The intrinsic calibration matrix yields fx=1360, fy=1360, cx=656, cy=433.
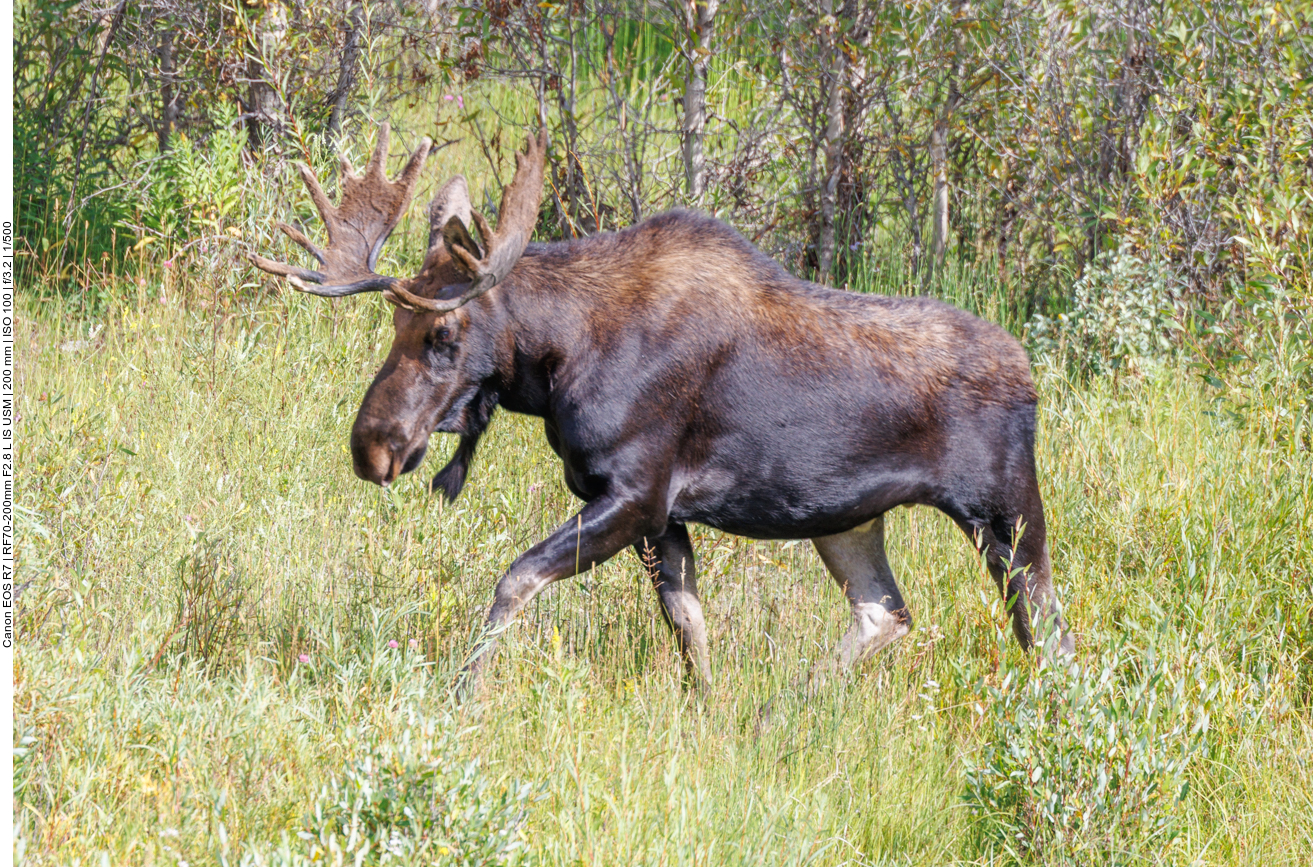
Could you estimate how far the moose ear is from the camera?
13.6 feet

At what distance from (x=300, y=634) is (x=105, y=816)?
4.92 ft

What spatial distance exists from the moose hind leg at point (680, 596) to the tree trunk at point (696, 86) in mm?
4021

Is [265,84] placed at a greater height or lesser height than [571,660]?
greater

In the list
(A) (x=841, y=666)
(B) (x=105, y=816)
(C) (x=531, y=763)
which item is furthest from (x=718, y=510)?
(B) (x=105, y=816)

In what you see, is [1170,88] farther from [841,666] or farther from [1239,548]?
[841,666]

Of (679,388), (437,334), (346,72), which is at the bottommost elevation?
(679,388)

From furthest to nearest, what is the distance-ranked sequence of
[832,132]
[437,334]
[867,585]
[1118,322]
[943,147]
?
[943,147], [832,132], [1118,322], [867,585], [437,334]

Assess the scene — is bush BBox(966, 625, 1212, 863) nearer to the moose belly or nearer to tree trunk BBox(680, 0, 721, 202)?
the moose belly

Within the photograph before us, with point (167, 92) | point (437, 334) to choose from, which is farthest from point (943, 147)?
point (437, 334)

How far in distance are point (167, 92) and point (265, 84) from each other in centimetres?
113

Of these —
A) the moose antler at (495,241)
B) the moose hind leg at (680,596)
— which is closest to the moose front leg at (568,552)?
the moose hind leg at (680,596)

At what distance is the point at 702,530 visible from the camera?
227 inches

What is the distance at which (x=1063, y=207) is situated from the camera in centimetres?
870

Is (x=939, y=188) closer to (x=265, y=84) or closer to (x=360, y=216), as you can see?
(x=265, y=84)
